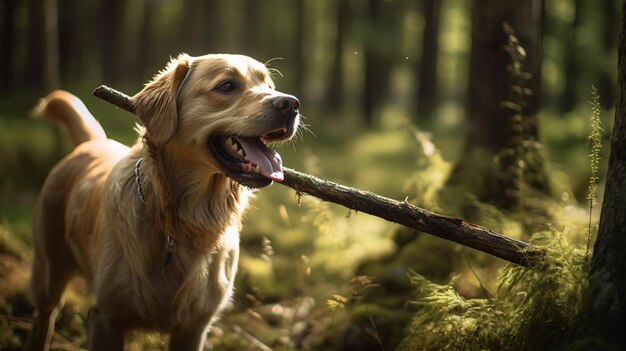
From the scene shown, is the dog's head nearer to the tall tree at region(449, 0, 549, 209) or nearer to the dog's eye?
the dog's eye

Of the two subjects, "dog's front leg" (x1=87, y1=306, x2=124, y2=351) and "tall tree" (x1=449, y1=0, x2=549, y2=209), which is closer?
"dog's front leg" (x1=87, y1=306, x2=124, y2=351)

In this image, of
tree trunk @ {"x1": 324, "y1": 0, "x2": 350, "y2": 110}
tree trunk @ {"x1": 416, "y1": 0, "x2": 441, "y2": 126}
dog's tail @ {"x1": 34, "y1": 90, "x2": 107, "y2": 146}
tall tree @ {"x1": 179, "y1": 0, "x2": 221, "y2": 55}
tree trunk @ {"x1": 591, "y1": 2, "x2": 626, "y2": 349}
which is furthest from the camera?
tree trunk @ {"x1": 324, "y1": 0, "x2": 350, "y2": 110}

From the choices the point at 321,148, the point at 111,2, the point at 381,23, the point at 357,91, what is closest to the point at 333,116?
the point at 381,23

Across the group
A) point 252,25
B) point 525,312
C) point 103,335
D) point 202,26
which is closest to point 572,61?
point 252,25

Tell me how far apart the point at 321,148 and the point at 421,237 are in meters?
12.8

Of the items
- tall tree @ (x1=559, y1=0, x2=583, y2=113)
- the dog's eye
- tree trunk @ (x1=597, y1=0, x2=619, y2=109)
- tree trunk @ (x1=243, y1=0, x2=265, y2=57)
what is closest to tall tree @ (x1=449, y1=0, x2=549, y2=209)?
the dog's eye

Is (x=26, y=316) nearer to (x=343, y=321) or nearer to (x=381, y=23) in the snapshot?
(x=343, y=321)

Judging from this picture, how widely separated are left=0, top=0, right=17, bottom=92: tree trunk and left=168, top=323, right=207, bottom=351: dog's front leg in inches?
639

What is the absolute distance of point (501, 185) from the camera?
20.8 feet

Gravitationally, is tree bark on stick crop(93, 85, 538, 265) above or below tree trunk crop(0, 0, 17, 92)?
above

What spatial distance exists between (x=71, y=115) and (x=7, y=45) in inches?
614

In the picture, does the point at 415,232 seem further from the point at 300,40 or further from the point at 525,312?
the point at 300,40

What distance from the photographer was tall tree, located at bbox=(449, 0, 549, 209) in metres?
6.37

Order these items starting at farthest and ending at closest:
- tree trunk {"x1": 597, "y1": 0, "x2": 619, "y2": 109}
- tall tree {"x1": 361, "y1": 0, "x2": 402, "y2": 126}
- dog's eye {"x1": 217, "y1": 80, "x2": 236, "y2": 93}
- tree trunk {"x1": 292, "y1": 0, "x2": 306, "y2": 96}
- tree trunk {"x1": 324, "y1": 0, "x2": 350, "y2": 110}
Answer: tree trunk {"x1": 292, "y1": 0, "x2": 306, "y2": 96}, tree trunk {"x1": 324, "y1": 0, "x2": 350, "y2": 110}, tall tree {"x1": 361, "y1": 0, "x2": 402, "y2": 126}, tree trunk {"x1": 597, "y1": 0, "x2": 619, "y2": 109}, dog's eye {"x1": 217, "y1": 80, "x2": 236, "y2": 93}
